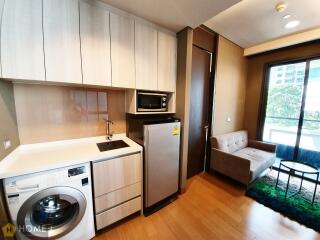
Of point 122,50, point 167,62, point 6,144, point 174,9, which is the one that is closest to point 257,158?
point 167,62

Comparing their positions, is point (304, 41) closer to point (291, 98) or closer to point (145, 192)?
point (291, 98)

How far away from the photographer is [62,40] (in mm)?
1284

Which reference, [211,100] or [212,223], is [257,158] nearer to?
[211,100]

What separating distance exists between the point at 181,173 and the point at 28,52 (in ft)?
7.63

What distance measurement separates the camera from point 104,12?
4.82 ft

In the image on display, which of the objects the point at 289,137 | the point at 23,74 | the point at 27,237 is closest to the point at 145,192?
the point at 27,237

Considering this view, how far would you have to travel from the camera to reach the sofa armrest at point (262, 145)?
291cm

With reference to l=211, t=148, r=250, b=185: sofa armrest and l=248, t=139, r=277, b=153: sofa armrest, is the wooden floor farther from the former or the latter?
l=248, t=139, r=277, b=153: sofa armrest

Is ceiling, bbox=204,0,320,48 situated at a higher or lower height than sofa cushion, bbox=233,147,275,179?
higher

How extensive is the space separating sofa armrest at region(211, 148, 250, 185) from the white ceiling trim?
249cm

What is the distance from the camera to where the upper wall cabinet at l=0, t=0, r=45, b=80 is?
1083mm

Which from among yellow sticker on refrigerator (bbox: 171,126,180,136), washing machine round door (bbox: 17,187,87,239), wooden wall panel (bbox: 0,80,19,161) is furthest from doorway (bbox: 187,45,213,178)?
wooden wall panel (bbox: 0,80,19,161)

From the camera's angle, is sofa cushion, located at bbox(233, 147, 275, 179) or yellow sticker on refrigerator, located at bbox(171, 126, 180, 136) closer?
yellow sticker on refrigerator, located at bbox(171, 126, 180, 136)

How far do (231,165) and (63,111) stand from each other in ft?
9.14
